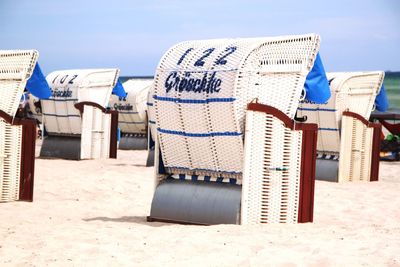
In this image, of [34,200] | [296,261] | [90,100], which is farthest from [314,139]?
[90,100]

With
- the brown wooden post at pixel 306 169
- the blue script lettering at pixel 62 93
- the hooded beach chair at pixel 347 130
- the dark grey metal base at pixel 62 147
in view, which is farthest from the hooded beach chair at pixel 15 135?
the dark grey metal base at pixel 62 147

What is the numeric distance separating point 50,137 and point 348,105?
27.4 ft

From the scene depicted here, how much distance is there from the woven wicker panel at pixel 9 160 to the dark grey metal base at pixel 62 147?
29.5 feet

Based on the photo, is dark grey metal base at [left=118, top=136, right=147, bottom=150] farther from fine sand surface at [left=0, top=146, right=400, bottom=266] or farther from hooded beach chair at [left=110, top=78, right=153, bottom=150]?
fine sand surface at [left=0, top=146, right=400, bottom=266]

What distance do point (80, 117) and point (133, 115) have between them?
218 inches

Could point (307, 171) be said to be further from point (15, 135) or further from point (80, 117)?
Answer: point (80, 117)

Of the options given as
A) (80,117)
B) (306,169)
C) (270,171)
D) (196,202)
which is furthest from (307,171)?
(80,117)

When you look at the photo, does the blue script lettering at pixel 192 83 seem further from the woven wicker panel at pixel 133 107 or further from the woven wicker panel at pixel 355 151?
the woven wicker panel at pixel 133 107

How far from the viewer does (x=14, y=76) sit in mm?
→ 12531

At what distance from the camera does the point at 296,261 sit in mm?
7191

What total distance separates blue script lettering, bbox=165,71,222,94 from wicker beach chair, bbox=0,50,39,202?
304 centimetres

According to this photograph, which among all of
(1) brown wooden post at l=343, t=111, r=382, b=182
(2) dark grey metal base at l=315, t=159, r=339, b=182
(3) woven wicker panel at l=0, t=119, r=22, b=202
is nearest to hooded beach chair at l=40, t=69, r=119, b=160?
(2) dark grey metal base at l=315, t=159, r=339, b=182

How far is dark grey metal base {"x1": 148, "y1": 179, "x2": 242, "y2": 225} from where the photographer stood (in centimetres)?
971

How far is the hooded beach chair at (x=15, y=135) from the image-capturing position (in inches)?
487
